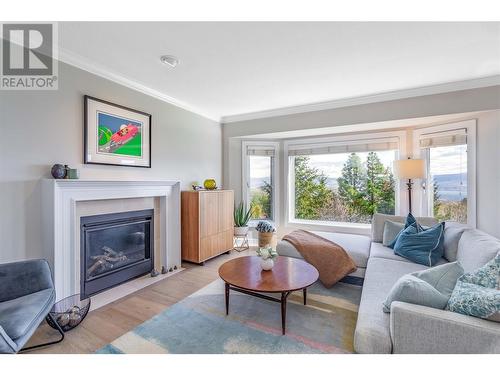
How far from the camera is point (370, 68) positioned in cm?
250

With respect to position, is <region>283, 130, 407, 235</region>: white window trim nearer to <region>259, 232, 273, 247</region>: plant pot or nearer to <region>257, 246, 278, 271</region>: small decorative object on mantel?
<region>259, 232, 273, 247</region>: plant pot

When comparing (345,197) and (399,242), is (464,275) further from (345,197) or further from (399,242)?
(345,197)

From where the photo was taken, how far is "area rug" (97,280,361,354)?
1690mm

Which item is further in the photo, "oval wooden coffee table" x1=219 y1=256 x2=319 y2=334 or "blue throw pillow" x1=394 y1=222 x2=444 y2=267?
"blue throw pillow" x1=394 y1=222 x2=444 y2=267

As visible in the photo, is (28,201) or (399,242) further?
(399,242)

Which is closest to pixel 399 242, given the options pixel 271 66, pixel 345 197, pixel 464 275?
pixel 464 275

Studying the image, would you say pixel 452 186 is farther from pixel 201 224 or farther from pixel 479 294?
pixel 201 224

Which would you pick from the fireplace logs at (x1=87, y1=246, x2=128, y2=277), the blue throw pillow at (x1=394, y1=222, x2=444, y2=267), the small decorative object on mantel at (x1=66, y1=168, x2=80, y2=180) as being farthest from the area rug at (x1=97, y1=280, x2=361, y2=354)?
the small decorative object on mantel at (x1=66, y1=168, x2=80, y2=180)

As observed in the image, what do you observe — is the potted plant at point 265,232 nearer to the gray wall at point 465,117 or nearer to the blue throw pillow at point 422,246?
the gray wall at point 465,117

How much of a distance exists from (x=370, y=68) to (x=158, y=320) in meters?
3.35

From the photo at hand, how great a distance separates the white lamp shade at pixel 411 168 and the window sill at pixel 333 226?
1.15 metres
